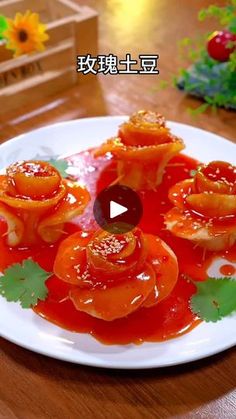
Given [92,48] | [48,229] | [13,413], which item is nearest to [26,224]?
[48,229]

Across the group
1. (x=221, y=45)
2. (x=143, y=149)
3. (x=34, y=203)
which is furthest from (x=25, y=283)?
(x=221, y=45)

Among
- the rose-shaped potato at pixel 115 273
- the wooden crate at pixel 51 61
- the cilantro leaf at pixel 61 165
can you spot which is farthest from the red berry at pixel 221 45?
the rose-shaped potato at pixel 115 273

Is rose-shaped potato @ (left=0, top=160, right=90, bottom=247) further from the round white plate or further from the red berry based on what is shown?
the red berry

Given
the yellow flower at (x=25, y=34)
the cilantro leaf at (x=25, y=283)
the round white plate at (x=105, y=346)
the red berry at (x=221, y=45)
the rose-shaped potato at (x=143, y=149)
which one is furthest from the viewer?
the red berry at (x=221, y=45)

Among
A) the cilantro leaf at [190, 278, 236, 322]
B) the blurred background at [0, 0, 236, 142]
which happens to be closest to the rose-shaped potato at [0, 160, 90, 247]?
the cilantro leaf at [190, 278, 236, 322]

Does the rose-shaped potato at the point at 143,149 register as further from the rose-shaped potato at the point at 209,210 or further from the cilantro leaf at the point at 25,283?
the cilantro leaf at the point at 25,283
